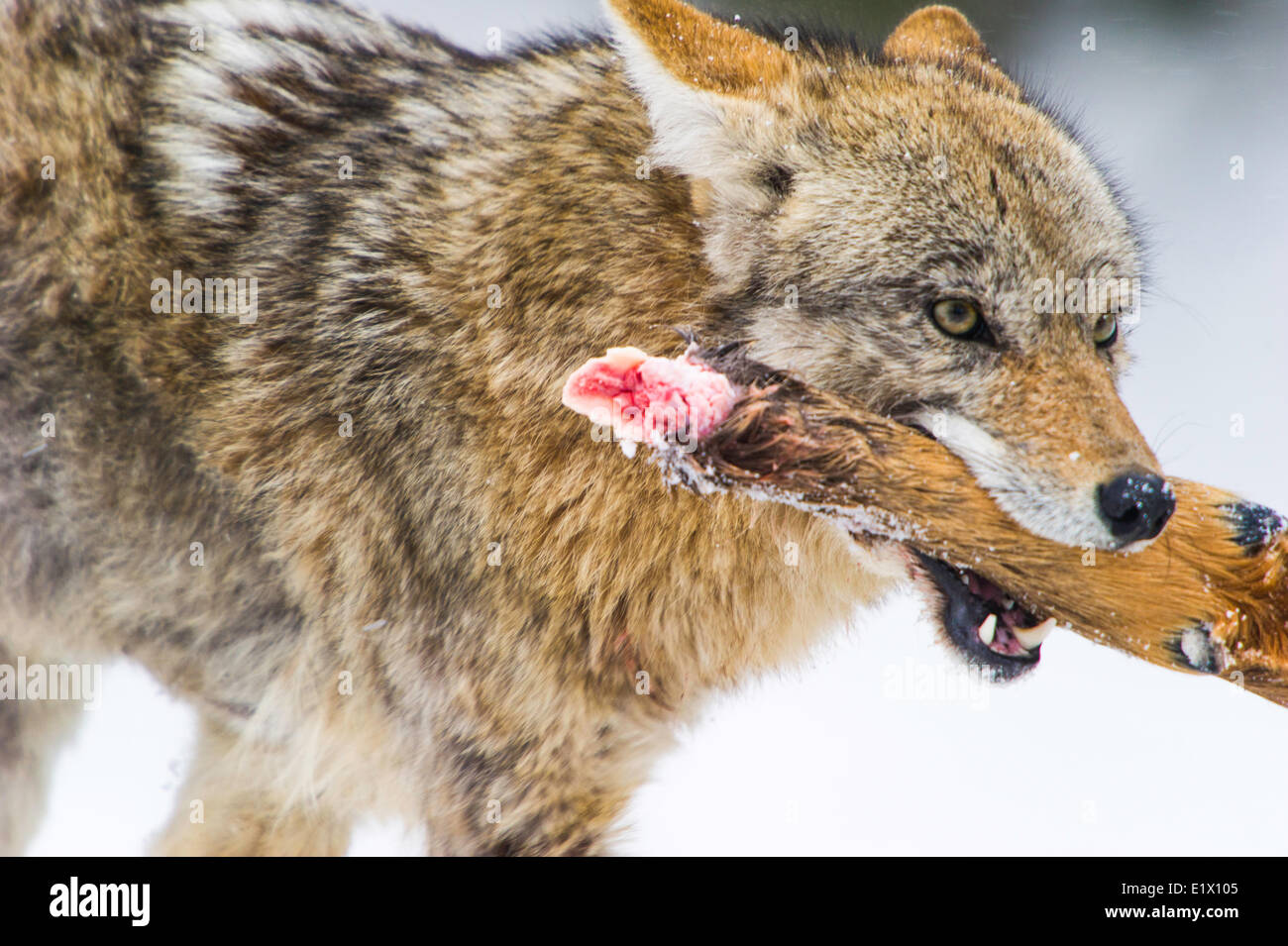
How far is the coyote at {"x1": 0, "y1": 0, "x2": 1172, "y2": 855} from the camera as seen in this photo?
234 cm

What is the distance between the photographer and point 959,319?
2199 mm

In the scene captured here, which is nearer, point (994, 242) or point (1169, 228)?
point (994, 242)

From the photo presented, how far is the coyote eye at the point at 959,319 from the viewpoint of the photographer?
86.4 inches

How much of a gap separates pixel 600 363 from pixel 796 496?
1.58ft

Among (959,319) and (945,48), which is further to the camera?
(945,48)

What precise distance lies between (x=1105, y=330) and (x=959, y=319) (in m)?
0.44

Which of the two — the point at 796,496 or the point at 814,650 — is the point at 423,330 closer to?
the point at 796,496

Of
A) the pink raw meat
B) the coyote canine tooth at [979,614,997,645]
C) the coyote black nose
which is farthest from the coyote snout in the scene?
the pink raw meat

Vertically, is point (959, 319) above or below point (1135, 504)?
above

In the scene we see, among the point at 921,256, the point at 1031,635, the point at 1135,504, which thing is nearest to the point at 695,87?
the point at 921,256

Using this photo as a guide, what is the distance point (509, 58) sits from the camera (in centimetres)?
294

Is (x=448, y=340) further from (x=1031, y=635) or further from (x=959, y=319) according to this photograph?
(x=1031, y=635)

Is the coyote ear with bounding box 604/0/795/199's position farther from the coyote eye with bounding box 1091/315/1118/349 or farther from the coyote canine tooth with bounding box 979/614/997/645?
the coyote canine tooth with bounding box 979/614/997/645
